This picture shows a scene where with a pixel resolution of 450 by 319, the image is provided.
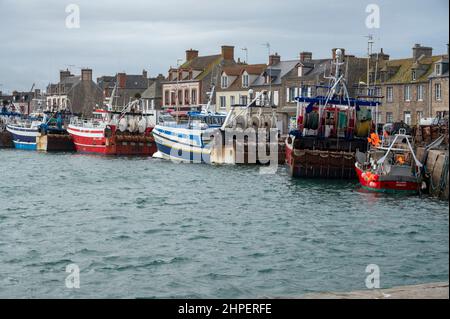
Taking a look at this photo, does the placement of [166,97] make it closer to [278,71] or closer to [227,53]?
[227,53]

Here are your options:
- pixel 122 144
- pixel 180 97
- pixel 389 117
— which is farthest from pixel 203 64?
pixel 389 117

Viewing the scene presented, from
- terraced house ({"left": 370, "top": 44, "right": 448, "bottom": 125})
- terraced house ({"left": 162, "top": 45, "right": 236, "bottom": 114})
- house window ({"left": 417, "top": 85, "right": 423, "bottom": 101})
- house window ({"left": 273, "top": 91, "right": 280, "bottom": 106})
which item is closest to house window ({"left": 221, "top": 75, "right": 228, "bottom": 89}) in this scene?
terraced house ({"left": 162, "top": 45, "right": 236, "bottom": 114})

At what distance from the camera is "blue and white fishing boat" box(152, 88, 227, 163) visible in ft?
193

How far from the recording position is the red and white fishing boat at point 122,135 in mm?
73000

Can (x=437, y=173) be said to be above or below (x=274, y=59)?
below

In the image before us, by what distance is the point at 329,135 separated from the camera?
4575 cm

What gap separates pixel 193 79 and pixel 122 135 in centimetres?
2049

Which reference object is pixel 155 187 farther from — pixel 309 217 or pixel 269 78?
pixel 269 78

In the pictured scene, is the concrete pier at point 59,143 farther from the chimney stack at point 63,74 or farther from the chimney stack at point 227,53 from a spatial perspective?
the chimney stack at point 63,74

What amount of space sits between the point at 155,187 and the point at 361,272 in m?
23.3

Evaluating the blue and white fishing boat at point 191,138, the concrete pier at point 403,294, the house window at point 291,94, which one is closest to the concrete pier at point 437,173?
the concrete pier at point 403,294

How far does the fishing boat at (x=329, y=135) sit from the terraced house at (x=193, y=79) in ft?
136
